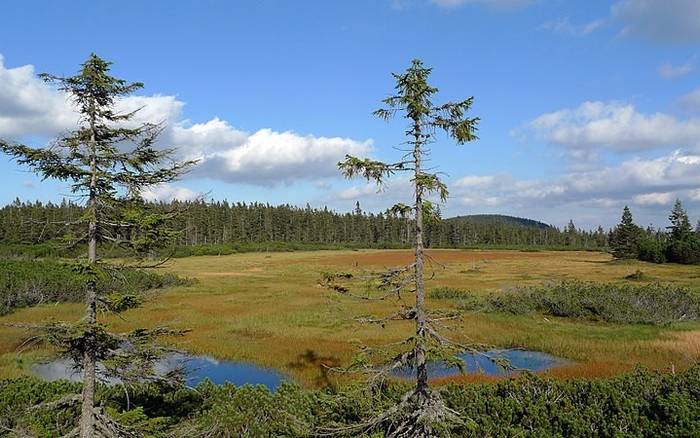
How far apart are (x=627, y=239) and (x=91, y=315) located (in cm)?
9517

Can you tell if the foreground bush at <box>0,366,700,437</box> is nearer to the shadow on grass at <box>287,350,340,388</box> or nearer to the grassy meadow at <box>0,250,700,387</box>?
the grassy meadow at <box>0,250,700,387</box>

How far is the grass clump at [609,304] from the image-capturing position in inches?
1366

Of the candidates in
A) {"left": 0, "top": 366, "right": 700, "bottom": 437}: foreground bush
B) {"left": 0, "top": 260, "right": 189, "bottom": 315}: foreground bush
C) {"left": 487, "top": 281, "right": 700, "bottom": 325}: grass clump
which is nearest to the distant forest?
{"left": 0, "top": 260, "right": 189, "bottom": 315}: foreground bush

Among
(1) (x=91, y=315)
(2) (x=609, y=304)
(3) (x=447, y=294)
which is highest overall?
(1) (x=91, y=315)

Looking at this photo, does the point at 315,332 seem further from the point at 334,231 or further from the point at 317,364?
the point at 334,231

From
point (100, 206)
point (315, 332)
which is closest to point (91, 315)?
point (100, 206)

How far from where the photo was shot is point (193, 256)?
360 feet

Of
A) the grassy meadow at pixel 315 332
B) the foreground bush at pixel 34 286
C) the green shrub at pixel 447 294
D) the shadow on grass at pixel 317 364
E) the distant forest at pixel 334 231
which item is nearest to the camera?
the shadow on grass at pixel 317 364

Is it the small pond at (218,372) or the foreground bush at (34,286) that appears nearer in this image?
the small pond at (218,372)

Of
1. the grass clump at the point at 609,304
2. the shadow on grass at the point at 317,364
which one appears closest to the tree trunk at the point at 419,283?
the shadow on grass at the point at 317,364

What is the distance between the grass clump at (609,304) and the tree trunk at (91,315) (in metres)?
28.7

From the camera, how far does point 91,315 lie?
10125mm

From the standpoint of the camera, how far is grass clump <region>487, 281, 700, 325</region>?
34688 millimetres

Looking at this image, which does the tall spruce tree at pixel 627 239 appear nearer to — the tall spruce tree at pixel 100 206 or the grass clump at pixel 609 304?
the grass clump at pixel 609 304
